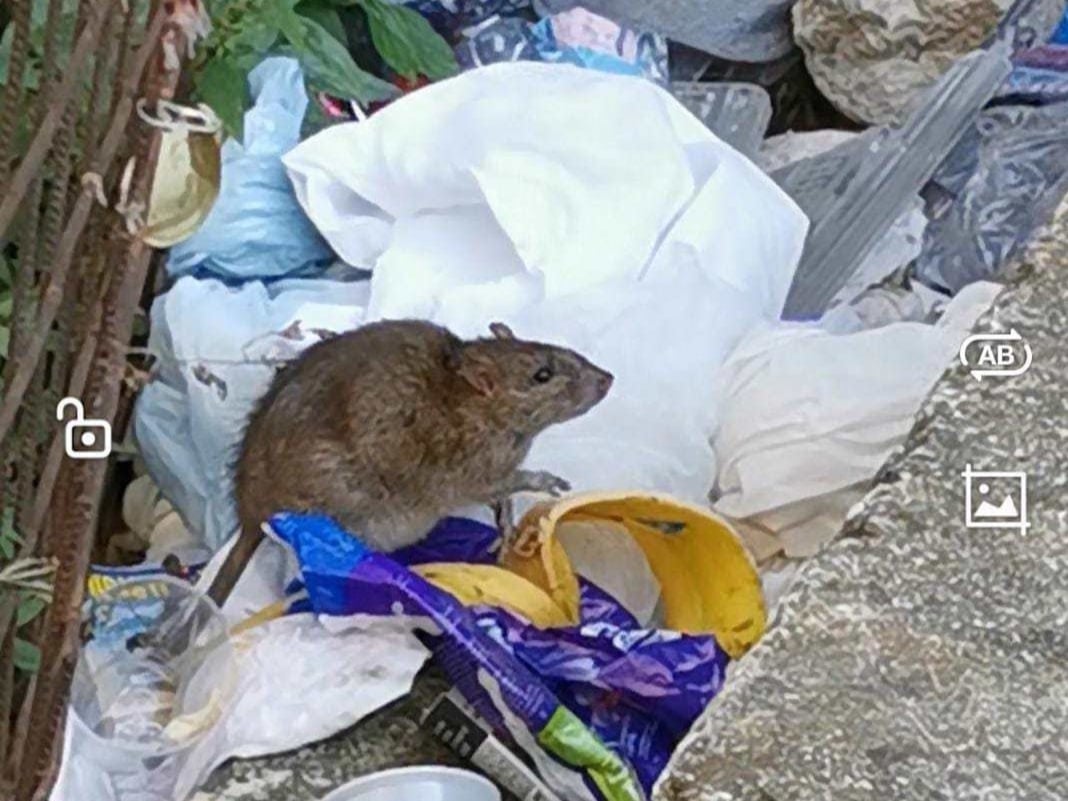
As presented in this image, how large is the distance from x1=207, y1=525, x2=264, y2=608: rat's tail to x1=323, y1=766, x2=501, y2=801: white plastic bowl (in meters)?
0.54

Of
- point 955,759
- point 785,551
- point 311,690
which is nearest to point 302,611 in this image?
point 311,690

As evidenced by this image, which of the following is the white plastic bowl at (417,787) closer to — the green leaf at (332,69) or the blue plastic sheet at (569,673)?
the blue plastic sheet at (569,673)

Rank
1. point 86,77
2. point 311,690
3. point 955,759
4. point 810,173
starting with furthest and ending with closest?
point 810,173 → point 311,690 → point 86,77 → point 955,759

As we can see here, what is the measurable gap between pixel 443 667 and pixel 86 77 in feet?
2.75

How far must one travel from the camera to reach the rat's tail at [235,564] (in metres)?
2.77

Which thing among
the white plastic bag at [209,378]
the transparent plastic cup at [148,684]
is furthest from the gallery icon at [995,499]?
the white plastic bag at [209,378]

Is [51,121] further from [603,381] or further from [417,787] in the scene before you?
[603,381]

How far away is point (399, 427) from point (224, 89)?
0.65 metres

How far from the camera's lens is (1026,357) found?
2.02m

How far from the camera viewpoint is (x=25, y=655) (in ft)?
7.07

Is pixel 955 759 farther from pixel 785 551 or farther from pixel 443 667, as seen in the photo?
pixel 785 551

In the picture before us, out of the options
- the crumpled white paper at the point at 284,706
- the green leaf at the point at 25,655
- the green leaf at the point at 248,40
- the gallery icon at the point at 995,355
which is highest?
the gallery icon at the point at 995,355

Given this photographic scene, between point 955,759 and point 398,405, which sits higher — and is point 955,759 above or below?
above

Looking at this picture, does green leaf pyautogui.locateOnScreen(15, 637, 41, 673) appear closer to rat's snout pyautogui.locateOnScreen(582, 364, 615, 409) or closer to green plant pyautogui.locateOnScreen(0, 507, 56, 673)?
green plant pyautogui.locateOnScreen(0, 507, 56, 673)
